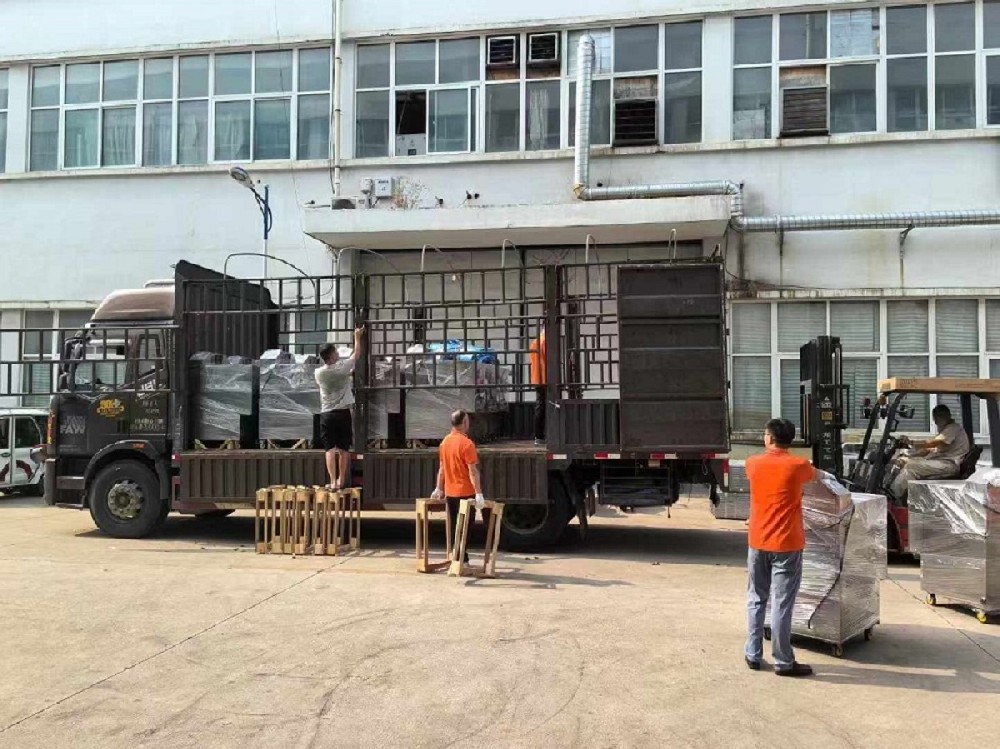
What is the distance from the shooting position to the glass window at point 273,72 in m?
17.3

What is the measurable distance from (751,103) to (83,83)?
14091 millimetres

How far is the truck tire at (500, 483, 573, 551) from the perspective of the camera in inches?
380

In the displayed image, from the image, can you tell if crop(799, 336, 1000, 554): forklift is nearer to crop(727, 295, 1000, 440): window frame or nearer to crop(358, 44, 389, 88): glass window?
crop(727, 295, 1000, 440): window frame

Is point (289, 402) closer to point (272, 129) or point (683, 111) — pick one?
point (272, 129)

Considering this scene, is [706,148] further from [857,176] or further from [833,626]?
[833,626]

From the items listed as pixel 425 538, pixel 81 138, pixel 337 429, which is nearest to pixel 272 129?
pixel 81 138

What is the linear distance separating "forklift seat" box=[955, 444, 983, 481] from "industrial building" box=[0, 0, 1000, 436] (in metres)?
5.63

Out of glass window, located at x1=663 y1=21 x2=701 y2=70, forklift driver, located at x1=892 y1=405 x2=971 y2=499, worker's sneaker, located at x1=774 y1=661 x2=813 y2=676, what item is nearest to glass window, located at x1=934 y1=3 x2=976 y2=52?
glass window, located at x1=663 y1=21 x2=701 y2=70

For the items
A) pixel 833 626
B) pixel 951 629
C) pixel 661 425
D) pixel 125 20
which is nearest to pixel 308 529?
pixel 661 425

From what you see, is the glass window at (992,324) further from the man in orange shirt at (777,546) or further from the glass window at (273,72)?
the glass window at (273,72)

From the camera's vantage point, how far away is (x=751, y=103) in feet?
51.9

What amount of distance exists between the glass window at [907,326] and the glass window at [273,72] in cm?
1273

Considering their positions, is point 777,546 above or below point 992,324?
below

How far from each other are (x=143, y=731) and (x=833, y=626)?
441 centimetres
